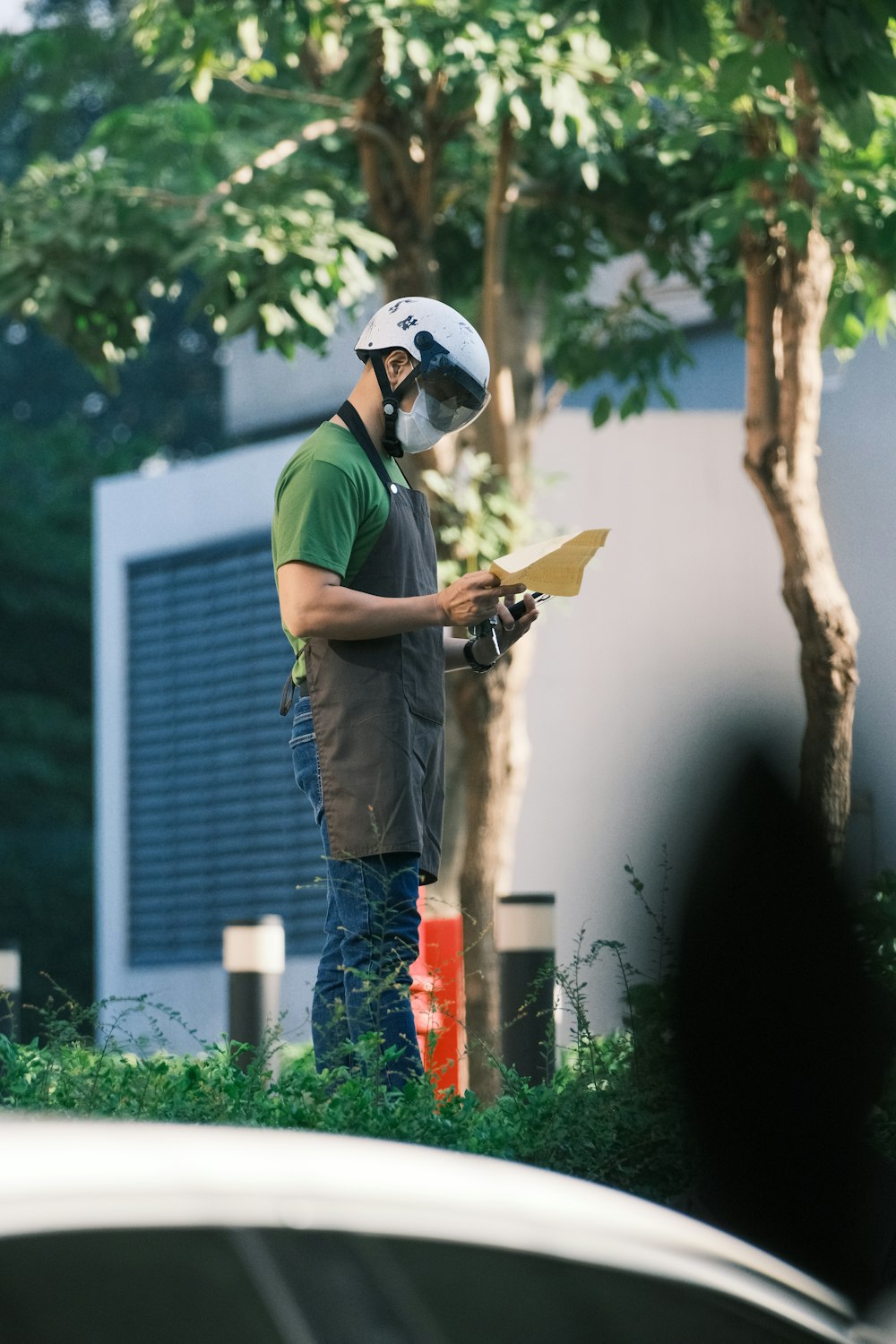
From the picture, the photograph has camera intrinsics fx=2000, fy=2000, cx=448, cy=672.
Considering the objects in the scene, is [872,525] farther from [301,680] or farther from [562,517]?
[301,680]

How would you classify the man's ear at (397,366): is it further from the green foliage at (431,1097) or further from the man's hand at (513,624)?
the green foliage at (431,1097)

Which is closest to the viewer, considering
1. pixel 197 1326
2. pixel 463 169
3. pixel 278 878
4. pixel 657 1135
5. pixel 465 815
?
pixel 197 1326

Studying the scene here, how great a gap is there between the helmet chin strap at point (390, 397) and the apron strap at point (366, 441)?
4 cm

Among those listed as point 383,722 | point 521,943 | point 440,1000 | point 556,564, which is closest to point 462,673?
point 521,943

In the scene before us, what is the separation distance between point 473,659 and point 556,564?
677mm

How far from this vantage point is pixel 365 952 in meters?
4.27

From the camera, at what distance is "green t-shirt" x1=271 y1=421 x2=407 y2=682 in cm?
429

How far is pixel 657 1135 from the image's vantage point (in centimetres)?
393

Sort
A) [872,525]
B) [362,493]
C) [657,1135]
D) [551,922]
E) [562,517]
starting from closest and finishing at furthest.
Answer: [657,1135] < [362,493] < [551,922] < [872,525] < [562,517]

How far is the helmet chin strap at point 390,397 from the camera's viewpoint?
4473 mm

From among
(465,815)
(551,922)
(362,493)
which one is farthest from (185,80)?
(362,493)

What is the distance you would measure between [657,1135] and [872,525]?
9337mm

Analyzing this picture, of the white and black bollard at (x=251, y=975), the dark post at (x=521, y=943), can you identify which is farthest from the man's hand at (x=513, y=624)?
the white and black bollard at (x=251, y=975)

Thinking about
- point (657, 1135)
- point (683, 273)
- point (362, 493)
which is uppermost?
point (683, 273)
